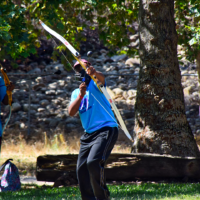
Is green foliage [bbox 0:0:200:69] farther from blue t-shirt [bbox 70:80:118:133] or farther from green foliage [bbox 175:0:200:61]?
blue t-shirt [bbox 70:80:118:133]

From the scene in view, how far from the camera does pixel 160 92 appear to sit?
6.95 m

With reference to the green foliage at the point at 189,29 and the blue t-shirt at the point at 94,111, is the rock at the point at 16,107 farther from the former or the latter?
the blue t-shirt at the point at 94,111

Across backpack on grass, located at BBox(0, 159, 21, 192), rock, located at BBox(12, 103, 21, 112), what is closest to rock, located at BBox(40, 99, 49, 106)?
rock, located at BBox(12, 103, 21, 112)

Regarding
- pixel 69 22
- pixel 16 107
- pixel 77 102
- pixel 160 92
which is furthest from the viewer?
pixel 16 107

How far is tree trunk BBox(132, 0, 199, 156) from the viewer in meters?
6.80

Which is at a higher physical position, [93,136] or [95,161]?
[93,136]

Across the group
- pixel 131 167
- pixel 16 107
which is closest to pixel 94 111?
pixel 131 167

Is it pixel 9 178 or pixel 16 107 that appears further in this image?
pixel 16 107

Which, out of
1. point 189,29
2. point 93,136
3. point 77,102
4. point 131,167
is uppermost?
point 189,29

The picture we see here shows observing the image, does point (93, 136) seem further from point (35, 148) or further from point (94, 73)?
point (35, 148)

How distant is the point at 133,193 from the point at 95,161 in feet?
5.81

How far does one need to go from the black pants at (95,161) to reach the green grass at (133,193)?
0.92m

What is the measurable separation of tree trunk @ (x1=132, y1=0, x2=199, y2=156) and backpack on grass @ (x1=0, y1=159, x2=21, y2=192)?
2.65m

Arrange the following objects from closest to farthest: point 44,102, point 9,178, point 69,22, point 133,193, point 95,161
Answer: point 95,161
point 133,193
point 9,178
point 69,22
point 44,102
